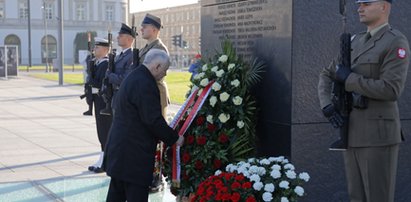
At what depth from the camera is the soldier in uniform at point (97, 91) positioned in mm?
8758

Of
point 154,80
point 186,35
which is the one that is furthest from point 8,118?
point 186,35

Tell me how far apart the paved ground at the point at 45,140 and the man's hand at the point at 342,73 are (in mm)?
5367

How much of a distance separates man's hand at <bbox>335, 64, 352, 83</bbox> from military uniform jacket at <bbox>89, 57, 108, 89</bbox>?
5.24m

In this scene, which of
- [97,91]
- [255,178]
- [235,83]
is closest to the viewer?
[255,178]

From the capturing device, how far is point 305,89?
19.0ft

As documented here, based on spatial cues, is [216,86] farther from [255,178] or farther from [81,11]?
[81,11]

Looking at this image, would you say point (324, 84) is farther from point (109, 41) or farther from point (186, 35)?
point (186, 35)

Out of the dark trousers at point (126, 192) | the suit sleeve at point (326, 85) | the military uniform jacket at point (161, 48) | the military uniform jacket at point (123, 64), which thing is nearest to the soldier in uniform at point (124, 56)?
the military uniform jacket at point (123, 64)

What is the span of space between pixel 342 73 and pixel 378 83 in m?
0.27

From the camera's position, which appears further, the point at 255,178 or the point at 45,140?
the point at 45,140

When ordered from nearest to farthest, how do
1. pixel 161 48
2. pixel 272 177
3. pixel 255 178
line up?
pixel 255 178
pixel 272 177
pixel 161 48

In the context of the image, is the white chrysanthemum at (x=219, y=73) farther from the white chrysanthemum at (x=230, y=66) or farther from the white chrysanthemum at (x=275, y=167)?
the white chrysanthemum at (x=275, y=167)

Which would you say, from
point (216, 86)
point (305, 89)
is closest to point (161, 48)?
point (216, 86)

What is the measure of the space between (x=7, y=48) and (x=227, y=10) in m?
31.9
